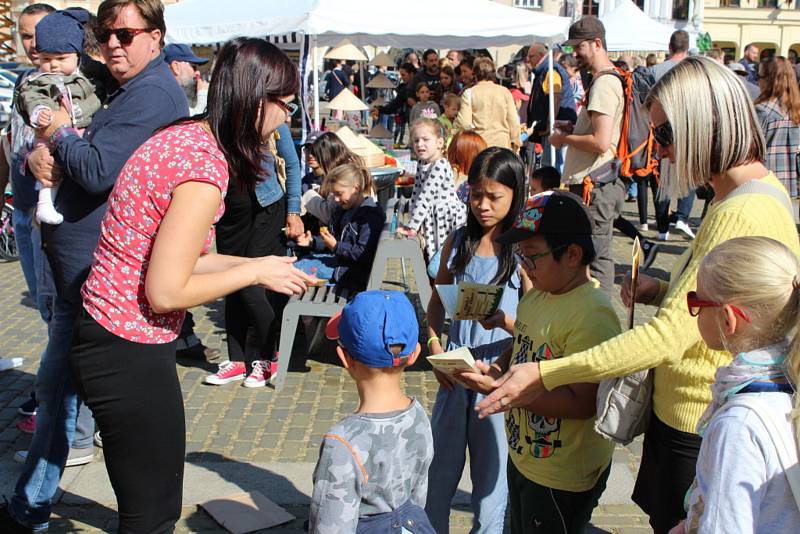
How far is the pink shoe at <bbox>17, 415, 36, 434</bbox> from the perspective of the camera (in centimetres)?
473

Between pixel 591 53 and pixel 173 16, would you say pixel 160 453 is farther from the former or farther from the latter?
pixel 173 16

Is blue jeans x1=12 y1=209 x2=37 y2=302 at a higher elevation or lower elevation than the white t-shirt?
lower

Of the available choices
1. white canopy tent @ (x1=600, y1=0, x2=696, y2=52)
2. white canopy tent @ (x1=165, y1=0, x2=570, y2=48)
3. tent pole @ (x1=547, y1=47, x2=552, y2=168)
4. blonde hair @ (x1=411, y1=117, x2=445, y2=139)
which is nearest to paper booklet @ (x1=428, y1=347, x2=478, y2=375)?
blonde hair @ (x1=411, y1=117, x2=445, y2=139)

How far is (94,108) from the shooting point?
11.1 feet

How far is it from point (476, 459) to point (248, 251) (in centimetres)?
303

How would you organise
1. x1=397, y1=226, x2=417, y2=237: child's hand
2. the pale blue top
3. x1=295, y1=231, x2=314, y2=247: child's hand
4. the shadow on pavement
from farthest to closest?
x1=295, y1=231, x2=314, y2=247: child's hand → x1=397, y1=226, x2=417, y2=237: child's hand → the shadow on pavement → the pale blue top

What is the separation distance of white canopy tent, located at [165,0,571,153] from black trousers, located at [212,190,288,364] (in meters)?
4.11

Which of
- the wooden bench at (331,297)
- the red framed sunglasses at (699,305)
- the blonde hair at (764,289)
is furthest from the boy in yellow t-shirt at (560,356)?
the wooden bench at (331,297)

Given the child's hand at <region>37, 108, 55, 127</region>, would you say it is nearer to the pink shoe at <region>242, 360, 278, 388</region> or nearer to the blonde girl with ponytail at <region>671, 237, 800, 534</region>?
the blonde girl with ponytail at <region>671, 237, 800, 534</region>

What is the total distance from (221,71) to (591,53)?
4.69 meters

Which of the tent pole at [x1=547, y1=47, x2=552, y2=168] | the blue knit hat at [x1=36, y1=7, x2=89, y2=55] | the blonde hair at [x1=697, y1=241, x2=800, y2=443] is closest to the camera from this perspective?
the blonde hair at [x1=697, y1=241, x2=800, y2=443]

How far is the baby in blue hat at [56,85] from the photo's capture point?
3.03m

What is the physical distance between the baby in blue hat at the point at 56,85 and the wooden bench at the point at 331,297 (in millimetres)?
2382

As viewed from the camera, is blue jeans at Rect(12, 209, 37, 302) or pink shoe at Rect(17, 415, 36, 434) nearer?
blue jeans at Rect(12, 209, 37, 302)
